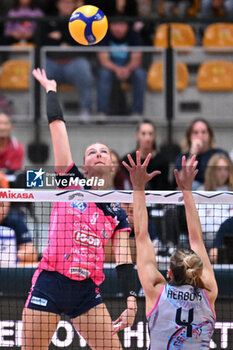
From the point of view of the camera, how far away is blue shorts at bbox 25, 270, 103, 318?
19.4 ft

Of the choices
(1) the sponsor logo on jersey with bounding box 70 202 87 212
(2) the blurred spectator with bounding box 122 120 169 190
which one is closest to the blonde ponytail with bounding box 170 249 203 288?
(1) the sponsor logo on jersey with bounding box 70 202 87 212

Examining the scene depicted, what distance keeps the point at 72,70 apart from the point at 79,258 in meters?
5.27

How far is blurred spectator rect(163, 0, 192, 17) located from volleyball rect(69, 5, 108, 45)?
6.09 meters

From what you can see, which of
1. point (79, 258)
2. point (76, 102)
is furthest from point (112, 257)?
point (76, 102)

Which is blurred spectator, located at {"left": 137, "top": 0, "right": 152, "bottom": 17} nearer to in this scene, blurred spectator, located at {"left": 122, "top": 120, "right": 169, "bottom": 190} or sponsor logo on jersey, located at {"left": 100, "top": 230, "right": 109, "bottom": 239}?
blurred spectator, located at {"left": 122, "top": 120, "right": 169, "bottom": 190}

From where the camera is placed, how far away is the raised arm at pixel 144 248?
485cm

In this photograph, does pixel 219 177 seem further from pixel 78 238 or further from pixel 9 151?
pixel 9 151

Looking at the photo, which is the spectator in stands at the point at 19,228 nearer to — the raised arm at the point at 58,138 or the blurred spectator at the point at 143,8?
the raised arm at the point at 58,138

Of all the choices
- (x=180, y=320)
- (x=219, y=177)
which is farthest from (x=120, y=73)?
(x=180, y=320)

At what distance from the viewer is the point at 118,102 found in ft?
35.0

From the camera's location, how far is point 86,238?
19.9 ft

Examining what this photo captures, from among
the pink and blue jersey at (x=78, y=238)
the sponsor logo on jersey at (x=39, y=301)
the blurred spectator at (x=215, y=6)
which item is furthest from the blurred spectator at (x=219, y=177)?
the blurred spectator at (x=215, y=6)

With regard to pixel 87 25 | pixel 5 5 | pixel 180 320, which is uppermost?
pixel 5 5
